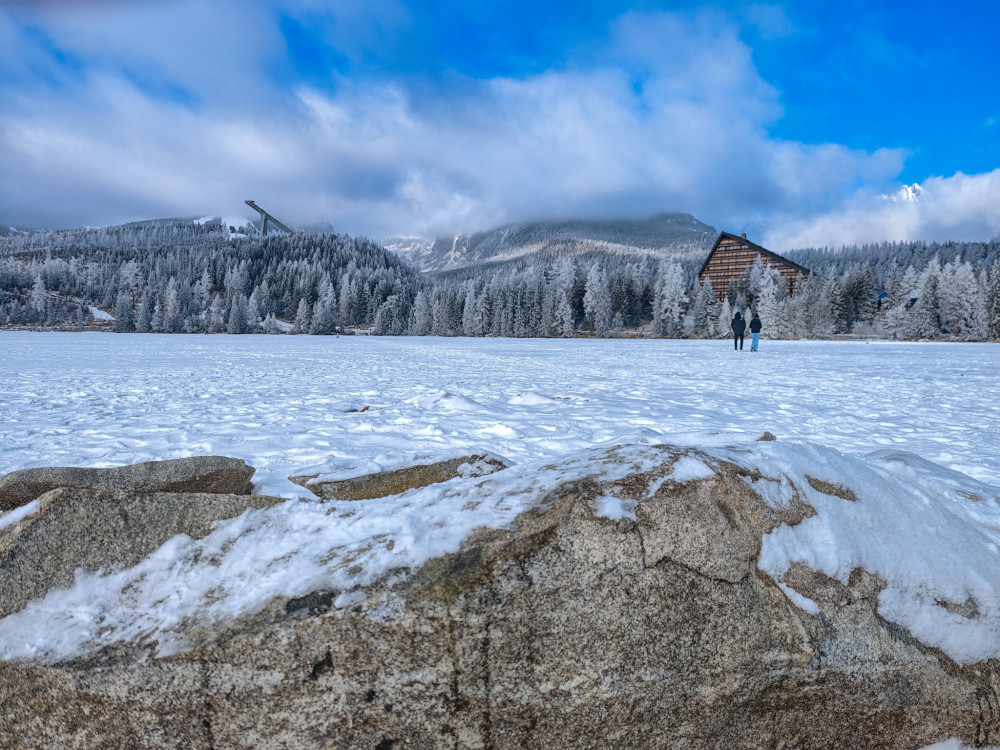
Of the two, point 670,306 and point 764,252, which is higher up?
point 764,252

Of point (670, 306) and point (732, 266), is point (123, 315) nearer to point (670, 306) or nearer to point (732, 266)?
point (670, 306)

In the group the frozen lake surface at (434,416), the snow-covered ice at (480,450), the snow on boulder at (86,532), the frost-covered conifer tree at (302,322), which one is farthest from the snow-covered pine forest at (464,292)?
the snow on boulder at (86,532)

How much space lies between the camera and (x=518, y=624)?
1.67 m

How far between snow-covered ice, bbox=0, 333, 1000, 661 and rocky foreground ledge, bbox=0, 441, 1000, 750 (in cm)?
1

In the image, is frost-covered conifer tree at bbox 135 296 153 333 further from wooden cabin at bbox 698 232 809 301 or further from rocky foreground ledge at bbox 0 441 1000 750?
rocky foreground ledge at bbox 0 441 1000 750

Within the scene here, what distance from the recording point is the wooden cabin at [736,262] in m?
79.3

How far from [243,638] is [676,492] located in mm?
1496

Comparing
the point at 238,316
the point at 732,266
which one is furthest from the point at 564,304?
the point at 238,316

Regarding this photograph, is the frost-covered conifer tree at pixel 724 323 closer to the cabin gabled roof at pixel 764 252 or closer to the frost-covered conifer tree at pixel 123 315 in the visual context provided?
the cabin gabled roof at pixel 764 252

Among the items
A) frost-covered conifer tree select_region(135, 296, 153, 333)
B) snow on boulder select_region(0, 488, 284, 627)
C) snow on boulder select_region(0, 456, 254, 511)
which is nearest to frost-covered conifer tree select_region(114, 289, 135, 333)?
frost-covered conifer tree select_region(135, 296, 153, 333)

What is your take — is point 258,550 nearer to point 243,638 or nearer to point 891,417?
point 243,638

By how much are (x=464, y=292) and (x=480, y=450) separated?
268 feet

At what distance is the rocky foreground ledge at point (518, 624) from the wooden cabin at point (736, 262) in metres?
83.2

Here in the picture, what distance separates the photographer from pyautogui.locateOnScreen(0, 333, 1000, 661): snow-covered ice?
1.87 metres
